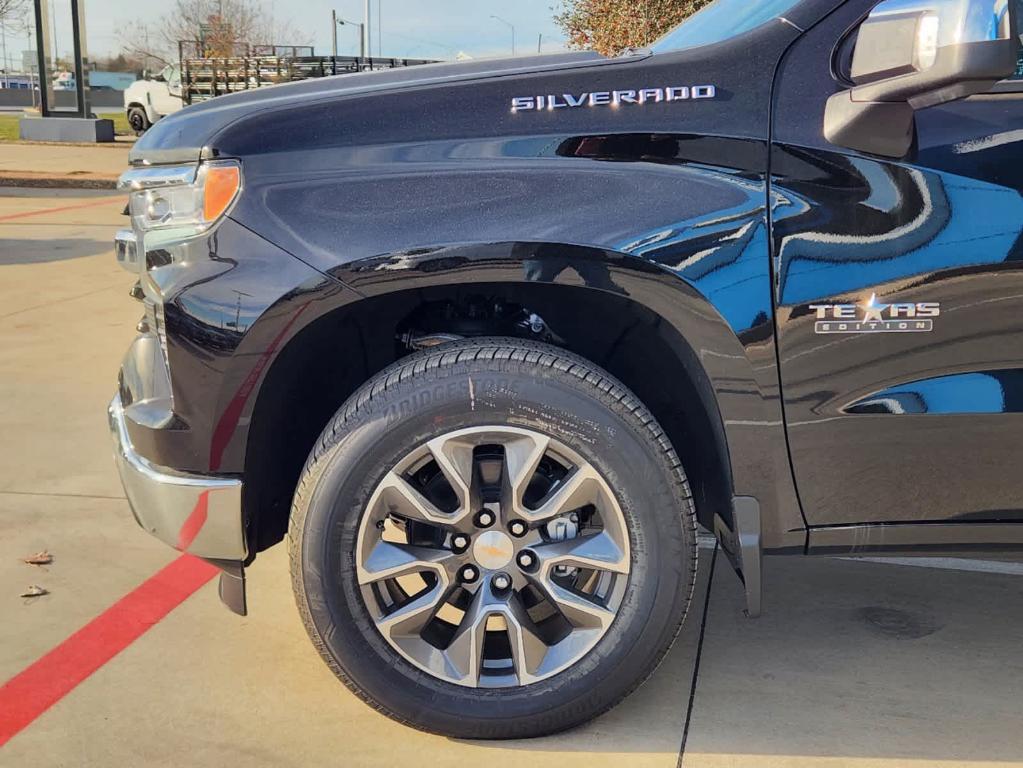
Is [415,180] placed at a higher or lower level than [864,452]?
higher

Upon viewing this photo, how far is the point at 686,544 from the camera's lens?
250 centimetres

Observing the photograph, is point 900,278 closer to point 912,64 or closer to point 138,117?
point 912,64

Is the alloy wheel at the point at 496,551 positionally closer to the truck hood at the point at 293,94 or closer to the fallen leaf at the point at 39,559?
the truck hood at the point at 293,94

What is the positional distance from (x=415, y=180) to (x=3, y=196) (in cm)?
1359

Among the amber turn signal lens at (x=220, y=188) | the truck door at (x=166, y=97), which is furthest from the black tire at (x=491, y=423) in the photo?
the truck door at (x=166, y=97)

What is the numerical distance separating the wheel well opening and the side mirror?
0.59 meters

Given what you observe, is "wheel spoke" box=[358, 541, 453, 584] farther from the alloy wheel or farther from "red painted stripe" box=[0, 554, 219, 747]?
"red painted stripe" box=[0, 554, 219, 747]

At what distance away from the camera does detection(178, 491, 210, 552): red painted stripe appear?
251cm

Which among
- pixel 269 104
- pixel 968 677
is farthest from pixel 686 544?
pixel 269 104

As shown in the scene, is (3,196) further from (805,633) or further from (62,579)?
(805,633)

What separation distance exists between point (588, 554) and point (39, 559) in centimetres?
201

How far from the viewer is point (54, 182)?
15.4 m

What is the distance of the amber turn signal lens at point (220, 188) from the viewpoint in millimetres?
2439

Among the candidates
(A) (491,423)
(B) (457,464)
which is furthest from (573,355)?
(B) (457,464)
